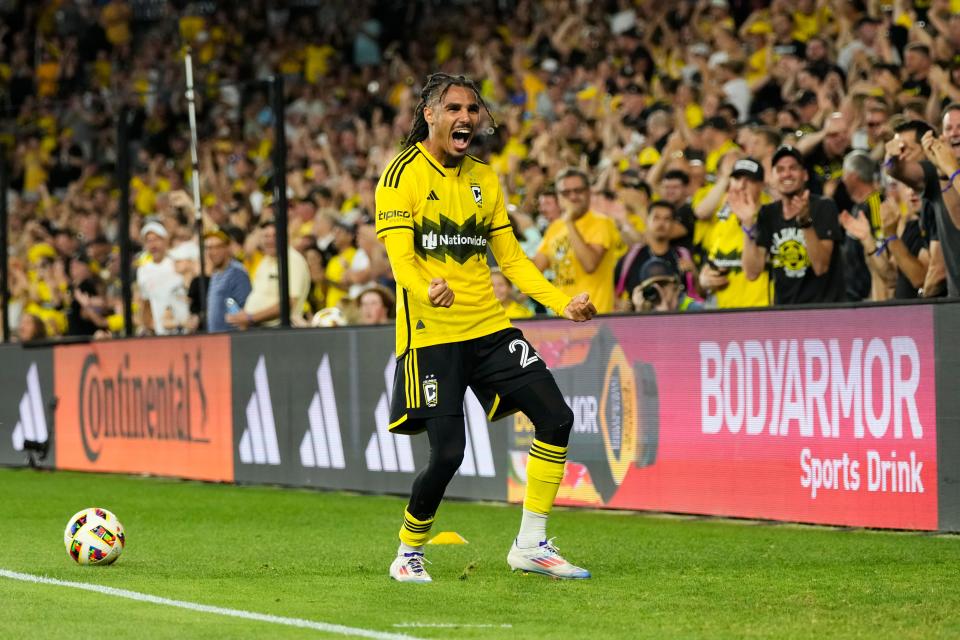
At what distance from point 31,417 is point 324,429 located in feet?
17.0

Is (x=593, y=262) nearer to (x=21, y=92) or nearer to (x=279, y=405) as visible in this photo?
(x=279, y=405)

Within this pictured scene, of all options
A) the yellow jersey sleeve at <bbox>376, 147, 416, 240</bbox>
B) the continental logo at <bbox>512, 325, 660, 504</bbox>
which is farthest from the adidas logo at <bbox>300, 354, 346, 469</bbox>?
the yellow jersey sleeve at <bbox>376, 147, 416, 240</bbox>

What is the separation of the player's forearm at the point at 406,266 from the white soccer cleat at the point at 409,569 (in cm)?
124

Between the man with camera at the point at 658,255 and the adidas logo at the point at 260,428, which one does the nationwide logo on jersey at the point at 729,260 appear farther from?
the adidas logo at the point at 260,428

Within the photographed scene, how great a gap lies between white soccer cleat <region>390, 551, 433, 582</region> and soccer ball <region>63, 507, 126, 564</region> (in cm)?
163

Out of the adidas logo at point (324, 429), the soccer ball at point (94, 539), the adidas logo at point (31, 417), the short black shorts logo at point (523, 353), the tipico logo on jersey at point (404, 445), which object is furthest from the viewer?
the adidas logo at point (31, 417)

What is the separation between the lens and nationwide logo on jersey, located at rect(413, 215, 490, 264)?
8031mm

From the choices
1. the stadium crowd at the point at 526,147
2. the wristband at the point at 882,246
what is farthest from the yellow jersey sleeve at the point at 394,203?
the wristband at the point at 882,246

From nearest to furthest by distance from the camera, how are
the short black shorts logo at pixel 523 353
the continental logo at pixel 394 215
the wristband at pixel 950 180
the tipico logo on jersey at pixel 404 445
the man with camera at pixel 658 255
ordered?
the continental logo at pixel 394 215 < the short black shorts logo at pixel 523 353 < the wristband at pixel 950 180 < the tipico logo on jersey at pixel 404 445 < the man with camera at pixel 658 255

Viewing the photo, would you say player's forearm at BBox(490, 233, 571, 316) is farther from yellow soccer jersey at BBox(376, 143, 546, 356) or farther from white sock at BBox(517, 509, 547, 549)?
white sock at BBox(517, 509, 547, 549)

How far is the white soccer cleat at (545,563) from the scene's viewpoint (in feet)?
26.2

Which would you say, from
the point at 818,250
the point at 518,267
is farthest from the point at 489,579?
the point at 818,250

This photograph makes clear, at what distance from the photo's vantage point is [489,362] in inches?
320

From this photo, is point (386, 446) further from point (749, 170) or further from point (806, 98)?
point (806, 98)
